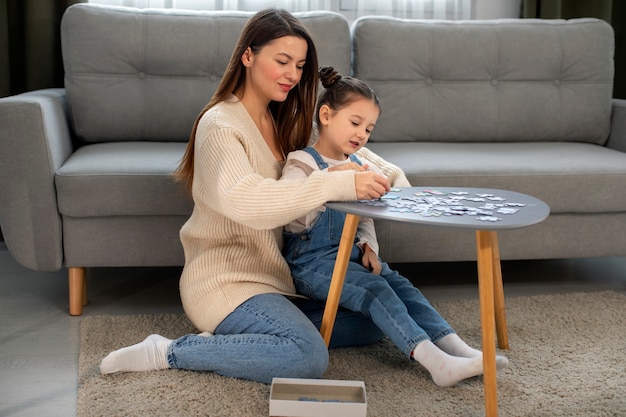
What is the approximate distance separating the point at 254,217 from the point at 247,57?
453mm

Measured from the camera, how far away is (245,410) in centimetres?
172

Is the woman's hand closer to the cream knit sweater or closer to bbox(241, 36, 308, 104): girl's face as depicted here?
the cream knit sweater

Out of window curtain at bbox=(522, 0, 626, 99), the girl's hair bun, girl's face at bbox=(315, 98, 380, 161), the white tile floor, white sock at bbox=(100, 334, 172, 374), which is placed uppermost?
window curtain at bbox=(522, 0, 626, 99)

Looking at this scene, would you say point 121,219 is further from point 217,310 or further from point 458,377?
point 458,377

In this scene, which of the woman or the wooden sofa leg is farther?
the wooden sofa leg

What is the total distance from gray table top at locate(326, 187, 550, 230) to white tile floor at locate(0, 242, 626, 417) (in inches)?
30.0

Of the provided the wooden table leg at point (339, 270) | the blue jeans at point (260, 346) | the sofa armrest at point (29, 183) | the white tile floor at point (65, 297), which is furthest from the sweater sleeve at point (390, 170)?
the sofa armrest at point (29, 183)

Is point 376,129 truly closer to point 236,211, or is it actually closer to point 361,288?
point 361,288

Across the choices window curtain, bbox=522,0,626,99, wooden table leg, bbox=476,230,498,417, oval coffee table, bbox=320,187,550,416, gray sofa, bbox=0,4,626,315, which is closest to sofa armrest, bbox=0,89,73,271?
gray sofa, bbox=0,4,626,315

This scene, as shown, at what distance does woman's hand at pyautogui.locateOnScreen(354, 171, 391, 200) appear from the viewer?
1709mm

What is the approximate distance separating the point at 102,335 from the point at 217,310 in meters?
0.44

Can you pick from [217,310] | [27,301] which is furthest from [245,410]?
[27,301]

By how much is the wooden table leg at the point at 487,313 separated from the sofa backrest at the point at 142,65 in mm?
1394

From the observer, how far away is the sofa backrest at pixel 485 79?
291 cm
